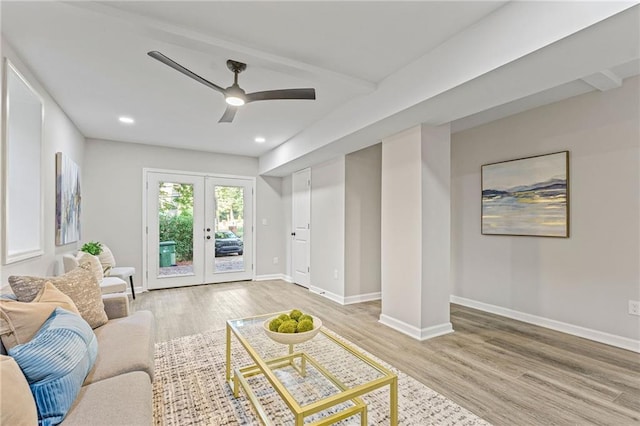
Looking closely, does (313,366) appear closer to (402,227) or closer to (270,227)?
(402,227)

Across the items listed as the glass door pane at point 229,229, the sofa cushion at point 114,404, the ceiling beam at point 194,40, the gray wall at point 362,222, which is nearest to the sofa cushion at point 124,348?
the sofa cushion at point 114,404

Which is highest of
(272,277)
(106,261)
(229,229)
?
(229,229)

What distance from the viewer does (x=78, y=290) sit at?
2010 millimetres

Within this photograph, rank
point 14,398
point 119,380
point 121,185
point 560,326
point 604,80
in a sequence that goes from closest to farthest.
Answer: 1. point 14,398
2. point 119,380
3. point 604,80
4. point 560,326
5. point 121,185

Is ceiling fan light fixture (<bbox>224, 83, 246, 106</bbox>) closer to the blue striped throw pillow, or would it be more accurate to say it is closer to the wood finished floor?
the blue striped throw pillow

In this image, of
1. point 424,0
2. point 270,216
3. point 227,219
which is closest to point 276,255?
point 270,216

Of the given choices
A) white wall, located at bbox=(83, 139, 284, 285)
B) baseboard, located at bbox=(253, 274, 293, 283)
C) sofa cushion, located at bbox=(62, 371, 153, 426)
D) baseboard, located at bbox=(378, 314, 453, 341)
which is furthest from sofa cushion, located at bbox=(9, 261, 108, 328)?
baseboard, located at bbox=(253, 274, 293, 283)

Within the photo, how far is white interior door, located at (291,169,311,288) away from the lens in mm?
5395

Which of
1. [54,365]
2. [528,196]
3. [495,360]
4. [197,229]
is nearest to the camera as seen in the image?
[54,365]

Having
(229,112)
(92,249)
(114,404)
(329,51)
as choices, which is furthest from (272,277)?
(114,404)

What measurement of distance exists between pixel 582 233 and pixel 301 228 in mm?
3949

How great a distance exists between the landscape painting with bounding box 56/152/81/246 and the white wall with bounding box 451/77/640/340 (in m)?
5.09

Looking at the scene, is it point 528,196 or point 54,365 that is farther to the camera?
point 528,196

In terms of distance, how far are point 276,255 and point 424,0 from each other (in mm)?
5164
